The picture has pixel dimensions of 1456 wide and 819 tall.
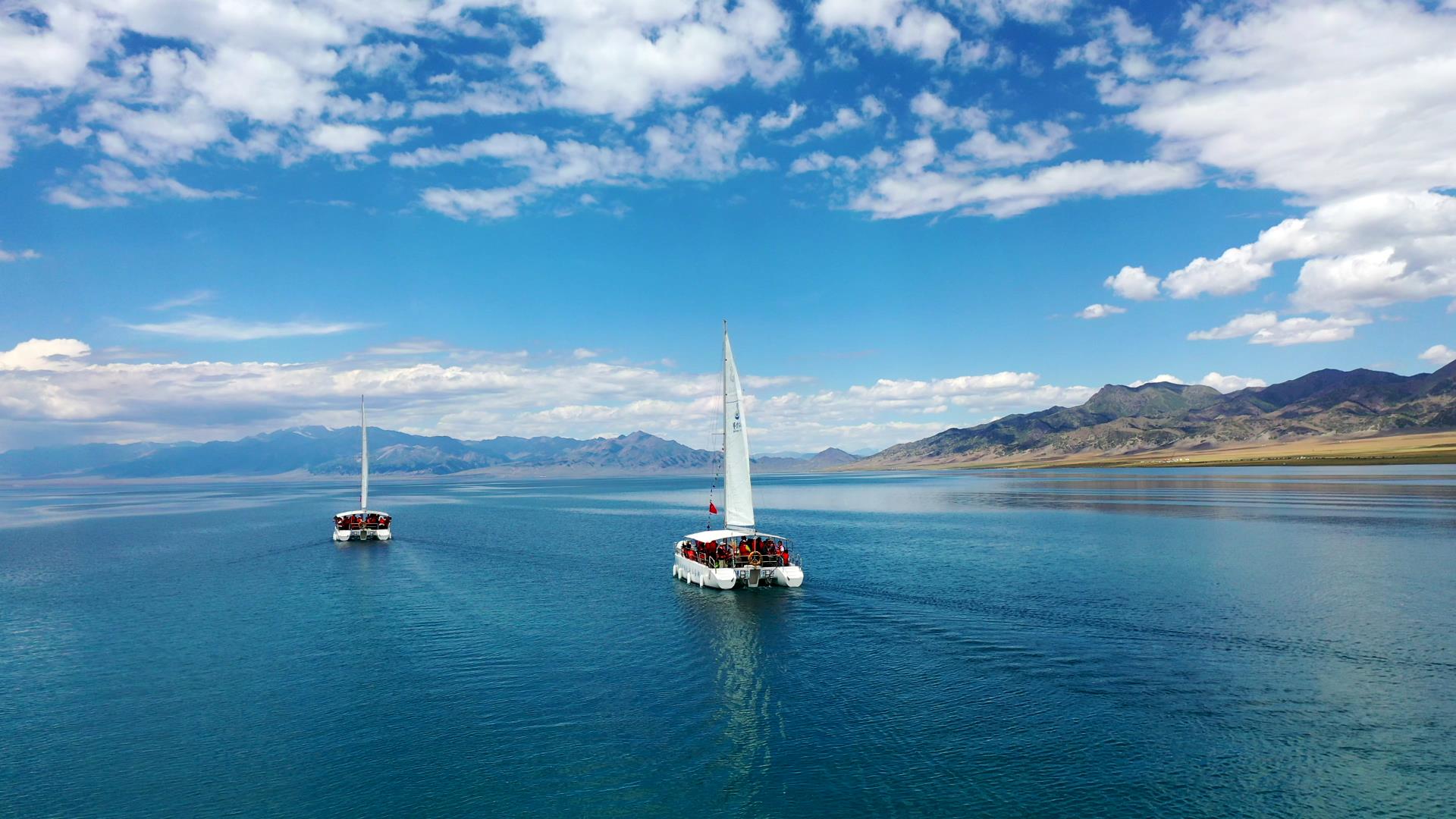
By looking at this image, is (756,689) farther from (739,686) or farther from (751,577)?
(751,577)

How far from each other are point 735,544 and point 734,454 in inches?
336

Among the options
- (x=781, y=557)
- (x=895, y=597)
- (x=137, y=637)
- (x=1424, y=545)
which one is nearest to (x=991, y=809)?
(x=895, y=597)

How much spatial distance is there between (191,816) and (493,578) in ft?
175

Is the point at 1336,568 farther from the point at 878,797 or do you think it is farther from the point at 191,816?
the point at 191,816

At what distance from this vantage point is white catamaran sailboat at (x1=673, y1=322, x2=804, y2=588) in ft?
A: 225

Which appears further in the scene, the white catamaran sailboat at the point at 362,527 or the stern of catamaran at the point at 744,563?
the white catamaran sailboat at the point at 362,527

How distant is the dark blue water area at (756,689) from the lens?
1126 inches

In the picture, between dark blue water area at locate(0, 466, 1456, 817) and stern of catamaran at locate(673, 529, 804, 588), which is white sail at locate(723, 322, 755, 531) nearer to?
stern of catamaran at locate(673, 529, 804, 588)

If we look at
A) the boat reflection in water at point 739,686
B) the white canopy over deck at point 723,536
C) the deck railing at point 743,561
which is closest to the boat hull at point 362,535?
the white canopy over deck at point 723,536

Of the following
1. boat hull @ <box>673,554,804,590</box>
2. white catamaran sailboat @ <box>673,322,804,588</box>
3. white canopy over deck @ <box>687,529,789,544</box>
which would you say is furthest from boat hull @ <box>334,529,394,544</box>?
boat hull @ <box>673,554,804,590</box>

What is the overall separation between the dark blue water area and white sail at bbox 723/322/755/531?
24.9ft

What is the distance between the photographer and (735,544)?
7081 centimetres

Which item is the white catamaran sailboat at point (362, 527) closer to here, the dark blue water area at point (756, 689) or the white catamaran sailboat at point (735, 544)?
the dark blue water area at point (756, 689)

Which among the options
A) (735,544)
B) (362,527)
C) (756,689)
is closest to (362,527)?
(362,527)
